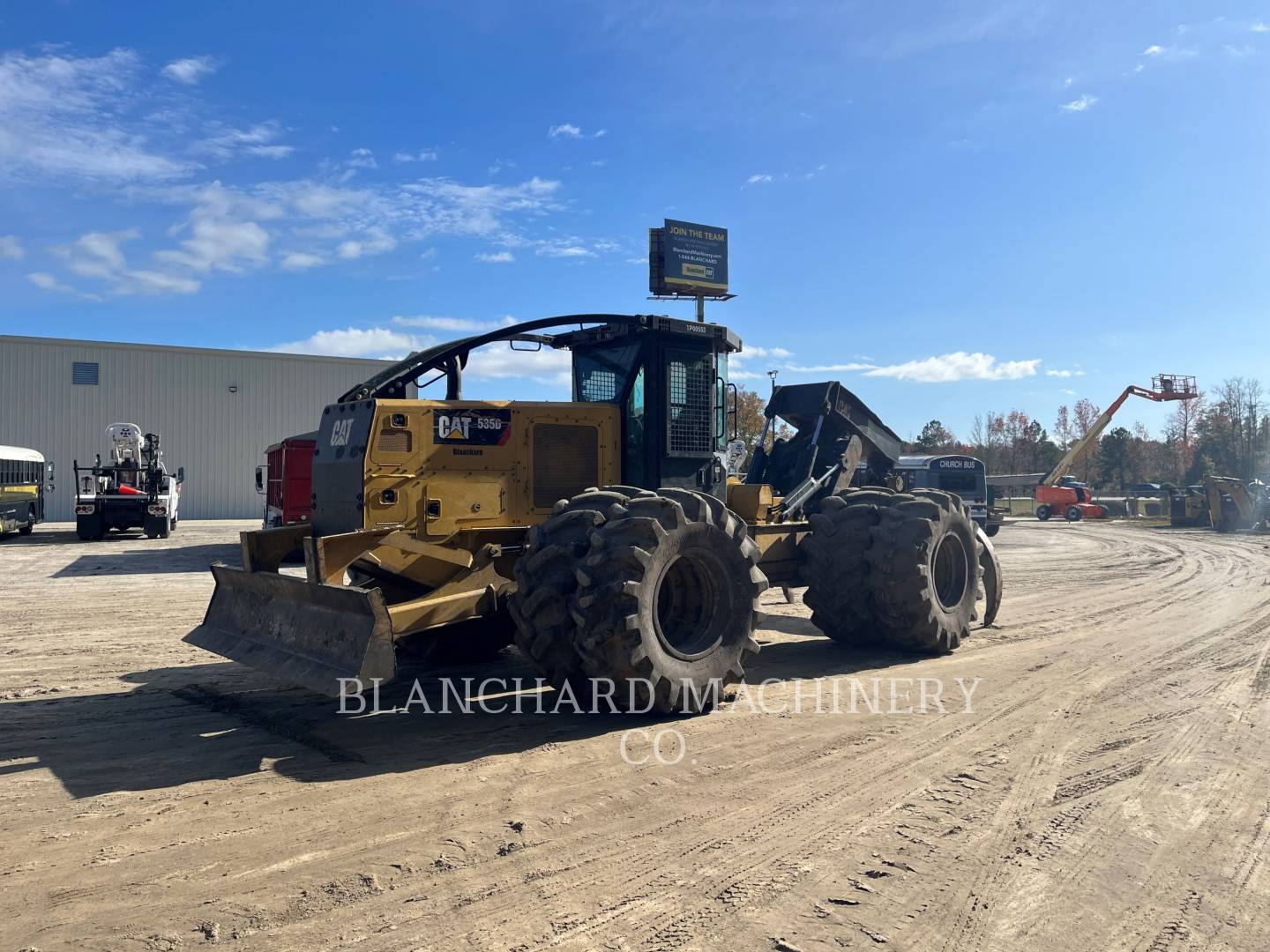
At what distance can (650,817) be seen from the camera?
4.55m

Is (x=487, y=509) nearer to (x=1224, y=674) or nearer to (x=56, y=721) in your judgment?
(x=56, y=721)

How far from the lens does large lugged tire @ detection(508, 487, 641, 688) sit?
5.98 metres

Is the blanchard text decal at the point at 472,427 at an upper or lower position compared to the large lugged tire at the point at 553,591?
upper

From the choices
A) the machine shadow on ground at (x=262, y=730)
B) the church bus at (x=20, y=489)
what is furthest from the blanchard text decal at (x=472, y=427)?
the church bus at (x=20, y=489)

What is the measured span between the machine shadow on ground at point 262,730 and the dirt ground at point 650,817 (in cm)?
3

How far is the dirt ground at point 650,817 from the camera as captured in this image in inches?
139

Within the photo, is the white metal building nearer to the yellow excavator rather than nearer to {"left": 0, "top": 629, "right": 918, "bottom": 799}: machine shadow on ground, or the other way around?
{"left": 0, "top": 629, "right": 918, "bottom": 799}: machine shadow on ground

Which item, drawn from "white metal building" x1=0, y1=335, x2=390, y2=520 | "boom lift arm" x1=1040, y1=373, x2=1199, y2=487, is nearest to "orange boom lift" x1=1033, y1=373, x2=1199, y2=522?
"boom lift arm" x1=1040, y1=373, x2=1199, y2=487

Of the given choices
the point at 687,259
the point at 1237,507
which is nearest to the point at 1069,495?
the point at 1237,507

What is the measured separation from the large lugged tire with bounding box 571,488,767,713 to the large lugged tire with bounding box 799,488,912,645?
1.92 metres

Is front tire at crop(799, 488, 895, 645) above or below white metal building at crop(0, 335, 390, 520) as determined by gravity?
below

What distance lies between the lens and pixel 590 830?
4402mm

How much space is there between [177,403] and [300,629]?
35843 millimetres

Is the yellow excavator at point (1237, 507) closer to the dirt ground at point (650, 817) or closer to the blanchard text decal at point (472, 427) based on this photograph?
the dirt ground at point (650, 817)
